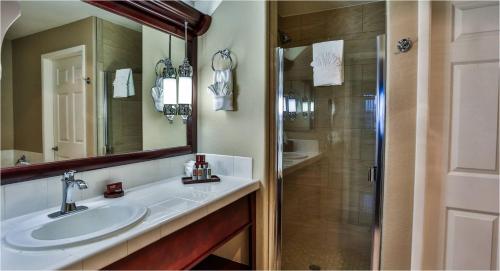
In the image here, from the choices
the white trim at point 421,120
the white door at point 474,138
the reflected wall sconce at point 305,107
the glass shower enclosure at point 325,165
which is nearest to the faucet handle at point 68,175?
the glass shower enclosure at point 325,165

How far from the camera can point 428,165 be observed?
153 cm

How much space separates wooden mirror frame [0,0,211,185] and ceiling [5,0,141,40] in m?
0.05

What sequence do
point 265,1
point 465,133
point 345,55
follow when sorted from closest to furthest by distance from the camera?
point 465,133 → point 265,1 → point 345,55

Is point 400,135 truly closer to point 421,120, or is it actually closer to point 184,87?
point 421,120

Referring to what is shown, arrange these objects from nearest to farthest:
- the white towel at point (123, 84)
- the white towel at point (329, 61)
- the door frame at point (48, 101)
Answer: the door frame at point (48, 101)
the white towel at point (123, 84)
the white towel at point (329, 61)

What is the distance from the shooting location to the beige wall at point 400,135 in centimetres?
150

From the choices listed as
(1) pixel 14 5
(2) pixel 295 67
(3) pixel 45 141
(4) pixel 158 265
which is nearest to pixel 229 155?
(2) pixel 295 67

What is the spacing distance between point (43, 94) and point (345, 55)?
69.7 inches

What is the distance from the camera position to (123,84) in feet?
5.37

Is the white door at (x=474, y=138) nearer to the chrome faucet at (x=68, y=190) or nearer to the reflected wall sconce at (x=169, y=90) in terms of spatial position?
the reflected wall sconce at (x=169, y=90)

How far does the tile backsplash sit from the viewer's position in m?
1.14

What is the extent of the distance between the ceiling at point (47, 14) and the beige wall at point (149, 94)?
29cm

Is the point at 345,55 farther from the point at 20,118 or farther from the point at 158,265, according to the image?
the point at 20,118

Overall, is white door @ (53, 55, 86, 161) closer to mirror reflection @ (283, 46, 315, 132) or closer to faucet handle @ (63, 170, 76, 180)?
faucet handle @ (63, 170, 76, 180)
